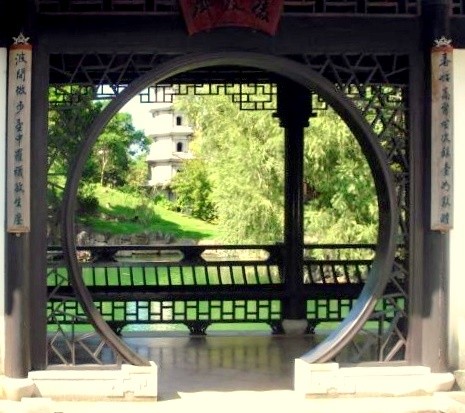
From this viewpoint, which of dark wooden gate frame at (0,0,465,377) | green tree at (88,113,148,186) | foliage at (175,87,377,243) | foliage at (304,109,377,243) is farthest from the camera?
green tree at (88,113,148,186)

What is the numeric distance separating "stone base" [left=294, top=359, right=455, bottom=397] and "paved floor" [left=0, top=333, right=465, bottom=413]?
2.0 inches

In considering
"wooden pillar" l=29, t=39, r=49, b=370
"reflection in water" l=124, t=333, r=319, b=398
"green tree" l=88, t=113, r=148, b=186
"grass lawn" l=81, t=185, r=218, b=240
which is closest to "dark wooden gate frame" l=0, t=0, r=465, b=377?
"wooden pillar" l=29, t=39, r=49, b=370

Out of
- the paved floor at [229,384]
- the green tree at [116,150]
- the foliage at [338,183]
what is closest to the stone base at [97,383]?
the paved floor at [229,384]

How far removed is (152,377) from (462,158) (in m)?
2.38

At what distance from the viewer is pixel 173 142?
4766 centimetres

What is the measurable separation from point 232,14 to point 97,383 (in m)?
2.39

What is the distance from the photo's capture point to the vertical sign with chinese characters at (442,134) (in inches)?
229

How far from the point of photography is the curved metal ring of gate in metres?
5.73

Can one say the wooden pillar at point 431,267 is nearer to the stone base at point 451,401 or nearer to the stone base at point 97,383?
the stone base at point 451,401

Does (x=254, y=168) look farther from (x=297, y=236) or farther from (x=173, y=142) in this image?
(x=173, y=142)

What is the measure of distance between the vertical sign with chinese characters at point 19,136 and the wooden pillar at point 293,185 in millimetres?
3816

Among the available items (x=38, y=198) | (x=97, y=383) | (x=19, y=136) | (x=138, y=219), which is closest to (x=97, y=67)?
(x=19, y=136)

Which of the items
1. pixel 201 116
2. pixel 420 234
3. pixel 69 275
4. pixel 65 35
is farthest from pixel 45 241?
pixel 201 116

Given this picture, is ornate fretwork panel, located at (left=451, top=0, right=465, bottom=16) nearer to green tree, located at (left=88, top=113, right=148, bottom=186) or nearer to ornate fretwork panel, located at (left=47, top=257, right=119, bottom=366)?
ornate fretwork panel, located at (left=47, top=257, right=119, bottom=366)
